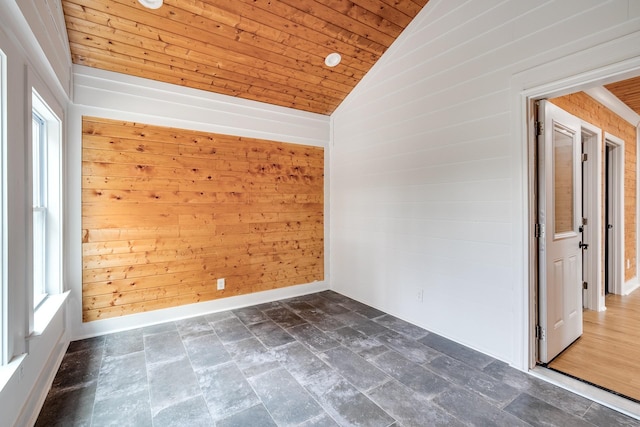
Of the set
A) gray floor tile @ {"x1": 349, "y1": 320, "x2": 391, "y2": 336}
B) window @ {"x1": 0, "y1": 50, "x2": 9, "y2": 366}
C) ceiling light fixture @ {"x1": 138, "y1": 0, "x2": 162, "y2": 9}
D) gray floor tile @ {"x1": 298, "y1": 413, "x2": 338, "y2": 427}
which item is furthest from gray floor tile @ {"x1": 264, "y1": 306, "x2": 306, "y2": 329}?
ceiling light fixture @ {"x1": 138, "y1": 0, "x2": 162, "y2": 9}

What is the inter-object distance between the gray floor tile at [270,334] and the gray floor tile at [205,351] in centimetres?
37

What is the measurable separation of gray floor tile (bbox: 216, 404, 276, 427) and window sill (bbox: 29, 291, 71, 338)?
128 centimetres

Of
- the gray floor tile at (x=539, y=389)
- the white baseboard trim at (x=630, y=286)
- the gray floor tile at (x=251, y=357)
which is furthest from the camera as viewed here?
A: the white baseboard trim at (x=630, y=286)

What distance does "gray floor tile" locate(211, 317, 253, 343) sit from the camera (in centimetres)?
288

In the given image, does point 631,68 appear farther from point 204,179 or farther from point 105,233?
point 105,233

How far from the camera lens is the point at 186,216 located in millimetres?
3377

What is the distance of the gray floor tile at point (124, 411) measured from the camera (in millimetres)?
1748

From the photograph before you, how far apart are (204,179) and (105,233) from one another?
1110 mm

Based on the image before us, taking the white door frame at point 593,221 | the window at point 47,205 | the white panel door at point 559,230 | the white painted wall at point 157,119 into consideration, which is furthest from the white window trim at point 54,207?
the white door frame at point 593,221

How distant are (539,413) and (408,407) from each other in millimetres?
768

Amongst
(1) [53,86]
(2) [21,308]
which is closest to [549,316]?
(2) [21,308]

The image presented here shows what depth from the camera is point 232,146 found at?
364 centimetres

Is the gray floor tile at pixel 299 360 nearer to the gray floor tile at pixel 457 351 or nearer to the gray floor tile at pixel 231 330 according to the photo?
the gray floor tile at pixel 231 330

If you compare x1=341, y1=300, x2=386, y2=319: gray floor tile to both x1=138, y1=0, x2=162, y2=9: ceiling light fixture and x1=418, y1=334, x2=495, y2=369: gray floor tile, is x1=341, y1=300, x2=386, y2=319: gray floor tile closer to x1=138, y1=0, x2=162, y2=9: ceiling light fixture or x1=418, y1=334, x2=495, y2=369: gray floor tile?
x1=418, y1=334, x2=495, y2=369: gray floor tile
